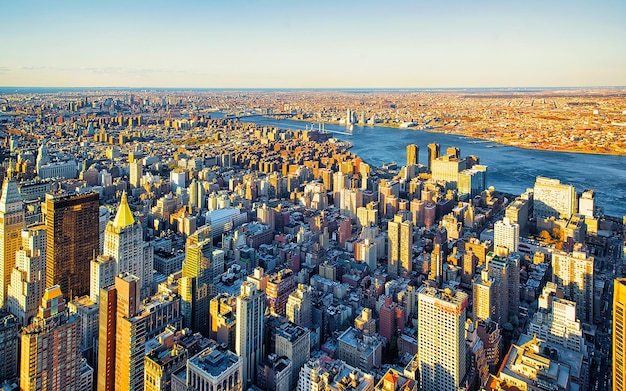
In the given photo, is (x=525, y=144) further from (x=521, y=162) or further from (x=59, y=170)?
(x=59, y=170)

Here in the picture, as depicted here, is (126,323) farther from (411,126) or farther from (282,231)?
(411,126)

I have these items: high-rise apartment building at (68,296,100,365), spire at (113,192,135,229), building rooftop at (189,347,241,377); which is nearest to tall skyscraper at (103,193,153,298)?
spire at (113,192,135,229)

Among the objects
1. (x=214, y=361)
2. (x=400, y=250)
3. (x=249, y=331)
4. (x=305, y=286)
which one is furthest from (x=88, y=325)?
(x=400, y=250)

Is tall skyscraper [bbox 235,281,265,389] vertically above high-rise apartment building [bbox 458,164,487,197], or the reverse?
high-rise apartment building [bbox 458,164,487,197]

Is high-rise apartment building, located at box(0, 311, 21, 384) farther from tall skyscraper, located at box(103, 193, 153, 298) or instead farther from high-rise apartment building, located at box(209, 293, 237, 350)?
high-rise apartment building, located at box(209, 293, 237, 350)

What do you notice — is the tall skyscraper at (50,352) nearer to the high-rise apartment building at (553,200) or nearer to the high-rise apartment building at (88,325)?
the high-rise apartment building at (88,325)

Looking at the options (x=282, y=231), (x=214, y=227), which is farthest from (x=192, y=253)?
(x=282, y=231)
